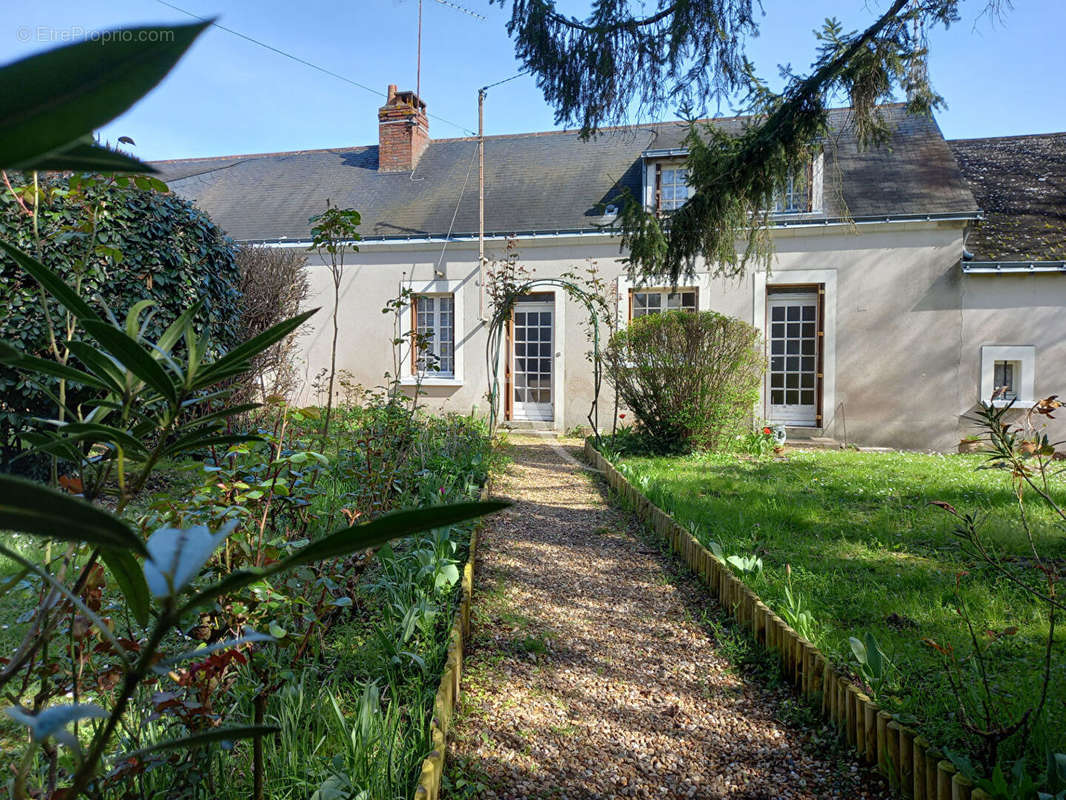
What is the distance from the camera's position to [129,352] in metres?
0.63

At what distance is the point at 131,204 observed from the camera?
5.10 m

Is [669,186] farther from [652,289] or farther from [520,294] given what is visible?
[520,294]

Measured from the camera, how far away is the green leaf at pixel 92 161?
374 millimetres

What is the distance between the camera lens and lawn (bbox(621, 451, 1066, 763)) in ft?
8.61

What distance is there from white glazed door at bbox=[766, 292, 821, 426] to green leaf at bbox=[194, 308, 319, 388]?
10583 millimetres

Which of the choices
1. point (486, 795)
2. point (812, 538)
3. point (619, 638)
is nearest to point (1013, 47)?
point (812, 538)

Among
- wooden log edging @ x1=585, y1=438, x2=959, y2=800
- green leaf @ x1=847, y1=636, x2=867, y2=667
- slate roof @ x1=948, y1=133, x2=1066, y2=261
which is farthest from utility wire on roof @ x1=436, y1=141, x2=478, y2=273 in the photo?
green leaf @ x1=847, y1=636, x2=867, y2=667

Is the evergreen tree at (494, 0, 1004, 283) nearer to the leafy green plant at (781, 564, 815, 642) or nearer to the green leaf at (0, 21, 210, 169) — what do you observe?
the leafy green plant at (781, 564, 815, 642)

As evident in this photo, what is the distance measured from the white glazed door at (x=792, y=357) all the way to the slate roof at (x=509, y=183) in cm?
148

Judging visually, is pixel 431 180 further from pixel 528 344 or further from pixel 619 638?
pixel 619 638

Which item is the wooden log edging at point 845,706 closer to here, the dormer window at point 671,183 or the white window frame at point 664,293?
the white window frame at point 664,293

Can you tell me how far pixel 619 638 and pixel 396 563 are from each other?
113 centimetres

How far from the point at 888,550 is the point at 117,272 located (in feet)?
17.9

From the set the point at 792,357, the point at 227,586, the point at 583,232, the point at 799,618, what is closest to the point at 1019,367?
the point at 792,357
